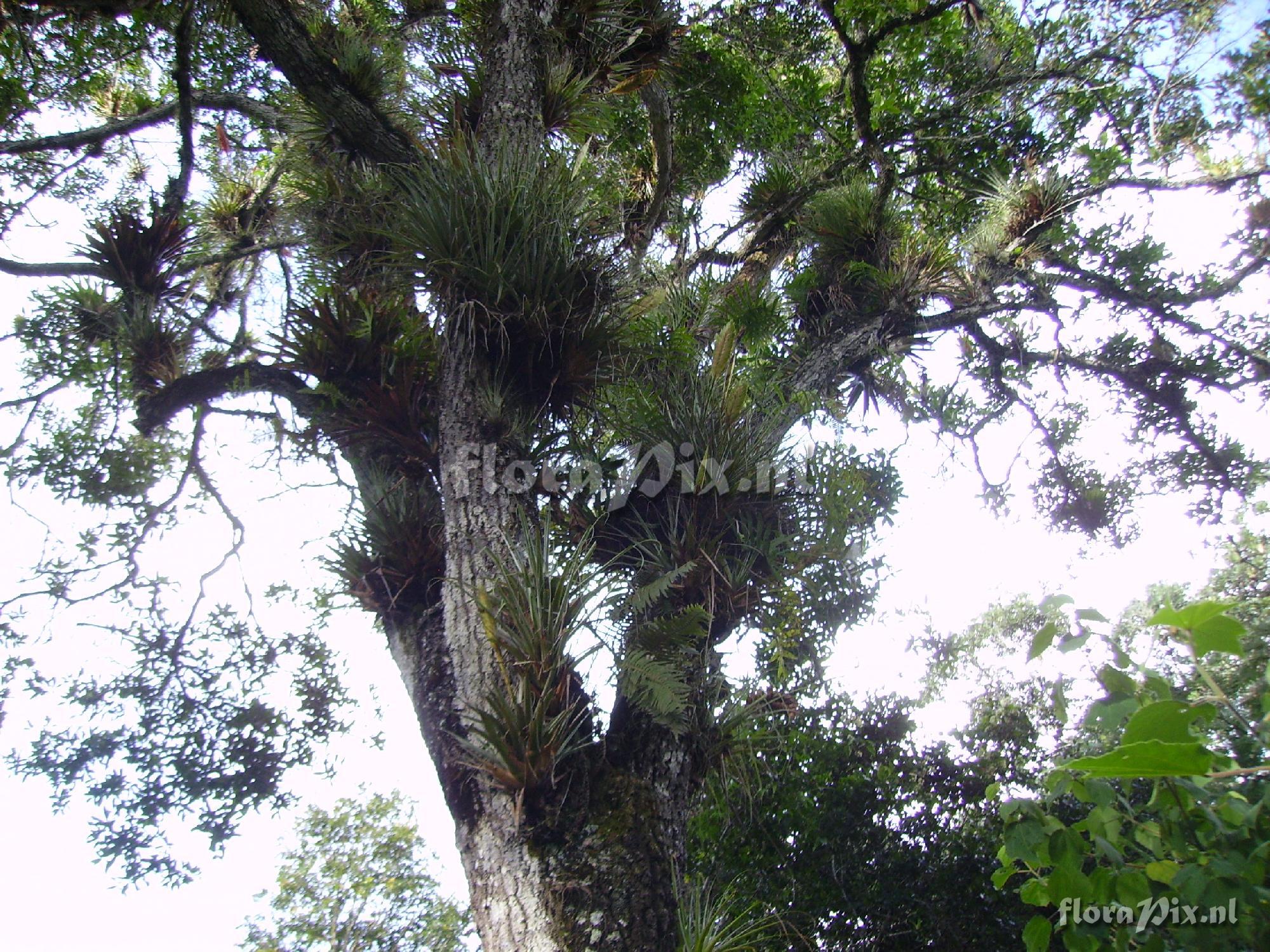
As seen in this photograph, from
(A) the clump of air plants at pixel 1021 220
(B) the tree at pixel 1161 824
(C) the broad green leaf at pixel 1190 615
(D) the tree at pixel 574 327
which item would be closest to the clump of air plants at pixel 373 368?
(D) the tree at pixel 574 327

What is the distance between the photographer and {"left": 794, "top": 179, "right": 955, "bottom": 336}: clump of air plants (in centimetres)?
472

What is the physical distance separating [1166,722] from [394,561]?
2560mm

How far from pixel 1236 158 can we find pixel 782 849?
5.57 metres

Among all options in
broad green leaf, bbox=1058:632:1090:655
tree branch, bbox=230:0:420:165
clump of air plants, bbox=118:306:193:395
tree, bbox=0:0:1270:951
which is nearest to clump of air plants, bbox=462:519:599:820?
tree, bbox=0:0:1270:951

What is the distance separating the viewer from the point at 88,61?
6.18 m

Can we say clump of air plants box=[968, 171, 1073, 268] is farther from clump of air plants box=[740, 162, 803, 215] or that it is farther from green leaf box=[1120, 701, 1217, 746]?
green leaf box=[1120, 701, 1217, 746]

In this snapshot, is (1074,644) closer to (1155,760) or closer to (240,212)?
(1155,760)

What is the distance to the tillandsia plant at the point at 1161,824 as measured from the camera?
108 cm

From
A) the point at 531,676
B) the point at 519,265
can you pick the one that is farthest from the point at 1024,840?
the point at 519,265

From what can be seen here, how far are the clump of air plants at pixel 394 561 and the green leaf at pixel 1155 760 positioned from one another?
238cm

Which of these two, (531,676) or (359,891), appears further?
(359,891)

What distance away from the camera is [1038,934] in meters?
1.41

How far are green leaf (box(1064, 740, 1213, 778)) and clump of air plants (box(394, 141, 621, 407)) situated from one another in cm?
246

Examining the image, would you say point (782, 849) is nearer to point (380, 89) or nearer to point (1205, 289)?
point (1205, 289)
